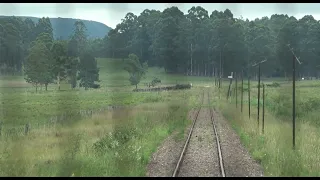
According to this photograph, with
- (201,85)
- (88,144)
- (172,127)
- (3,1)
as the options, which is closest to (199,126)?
(172,127)

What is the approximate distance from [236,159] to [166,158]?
2.28 meters

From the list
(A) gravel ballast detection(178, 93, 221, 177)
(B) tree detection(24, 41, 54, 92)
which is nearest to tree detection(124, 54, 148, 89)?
(B) tree detection(24, 41, 54, 92)

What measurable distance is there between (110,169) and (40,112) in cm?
2224

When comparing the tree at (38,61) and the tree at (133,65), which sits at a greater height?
the tree at (38,61)

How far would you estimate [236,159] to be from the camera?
12.5 metres

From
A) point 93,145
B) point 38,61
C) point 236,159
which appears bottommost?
point 236,159

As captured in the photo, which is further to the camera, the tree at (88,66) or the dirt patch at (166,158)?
the tree at (88,66)

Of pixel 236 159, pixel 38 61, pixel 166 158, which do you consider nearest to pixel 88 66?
pixel 38 61

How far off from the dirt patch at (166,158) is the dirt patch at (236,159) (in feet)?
5.14

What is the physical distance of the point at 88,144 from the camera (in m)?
12.6

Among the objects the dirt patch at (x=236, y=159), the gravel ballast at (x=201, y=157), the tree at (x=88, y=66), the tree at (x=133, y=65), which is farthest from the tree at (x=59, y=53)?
the dirt patch at (x=236, y=159)

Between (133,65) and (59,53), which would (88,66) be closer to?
Result: (59,53)

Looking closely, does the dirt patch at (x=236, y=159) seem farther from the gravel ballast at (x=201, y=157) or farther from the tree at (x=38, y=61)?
the tree at (x=38, y=61)

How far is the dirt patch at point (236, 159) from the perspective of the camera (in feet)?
33.7
